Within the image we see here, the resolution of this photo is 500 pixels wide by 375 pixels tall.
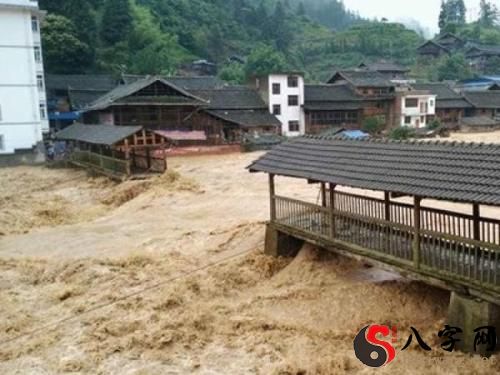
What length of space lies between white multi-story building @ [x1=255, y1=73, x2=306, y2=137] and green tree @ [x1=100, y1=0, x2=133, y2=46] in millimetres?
23628

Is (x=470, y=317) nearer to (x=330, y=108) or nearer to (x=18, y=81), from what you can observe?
(x=18, y=81)

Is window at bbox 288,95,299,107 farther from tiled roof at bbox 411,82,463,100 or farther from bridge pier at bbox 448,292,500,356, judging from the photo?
bridge pier at bbox 448,292,500,356

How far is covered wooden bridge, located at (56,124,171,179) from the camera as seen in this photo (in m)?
28.5

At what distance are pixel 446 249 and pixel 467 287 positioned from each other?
1170 mm

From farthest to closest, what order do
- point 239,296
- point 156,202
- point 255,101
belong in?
point 255,101
point 156,202
point 239,296

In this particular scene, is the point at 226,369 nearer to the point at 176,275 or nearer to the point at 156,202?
the point at 176,275

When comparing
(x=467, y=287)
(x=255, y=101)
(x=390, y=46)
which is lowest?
(x=467, y=287)

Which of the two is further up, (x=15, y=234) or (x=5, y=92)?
(x=5, y=92)

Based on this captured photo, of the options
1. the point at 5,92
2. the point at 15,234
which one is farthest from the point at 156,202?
the point at 5,92

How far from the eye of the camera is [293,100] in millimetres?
50594

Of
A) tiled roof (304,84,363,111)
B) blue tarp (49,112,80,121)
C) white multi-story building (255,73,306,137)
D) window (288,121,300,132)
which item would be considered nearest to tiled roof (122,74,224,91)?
white multi-story building (255,73,306,137)

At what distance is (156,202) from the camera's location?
79.7 ft

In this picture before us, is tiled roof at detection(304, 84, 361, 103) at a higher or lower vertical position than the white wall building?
higher
